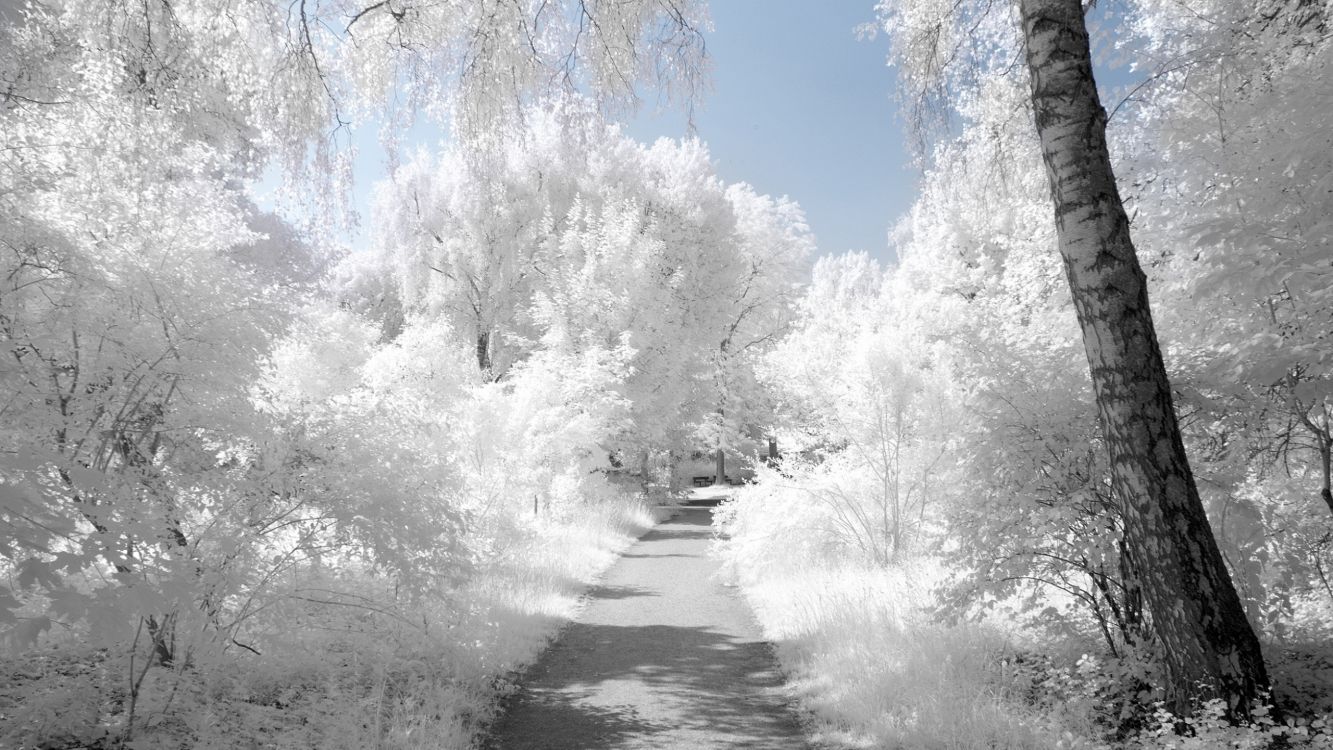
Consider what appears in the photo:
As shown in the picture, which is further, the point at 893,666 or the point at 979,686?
the point at 893,666

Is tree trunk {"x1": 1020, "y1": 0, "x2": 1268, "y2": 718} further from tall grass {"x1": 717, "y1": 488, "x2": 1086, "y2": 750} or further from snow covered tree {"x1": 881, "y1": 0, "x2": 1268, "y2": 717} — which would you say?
tall grass {"x1": 717, "y1": 488, "x2": 1086, "y2": 750}

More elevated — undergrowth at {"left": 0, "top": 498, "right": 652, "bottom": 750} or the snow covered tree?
the snow covered tree

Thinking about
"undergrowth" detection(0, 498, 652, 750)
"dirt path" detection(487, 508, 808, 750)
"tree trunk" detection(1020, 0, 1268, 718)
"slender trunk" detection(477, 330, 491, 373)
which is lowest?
"dirt path" detection(487, 508, 808, 750)

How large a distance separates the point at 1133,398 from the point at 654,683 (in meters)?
5.00

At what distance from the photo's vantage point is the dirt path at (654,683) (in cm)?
564

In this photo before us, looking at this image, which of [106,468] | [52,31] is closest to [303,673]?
[106,468]

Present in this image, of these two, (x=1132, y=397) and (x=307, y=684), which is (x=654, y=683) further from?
(x=1132, y=397)

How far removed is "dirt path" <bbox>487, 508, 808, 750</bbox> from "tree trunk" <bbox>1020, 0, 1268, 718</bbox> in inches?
107

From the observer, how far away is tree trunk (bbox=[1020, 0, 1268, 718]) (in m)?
3.76

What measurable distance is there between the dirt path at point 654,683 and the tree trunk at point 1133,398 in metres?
2.73

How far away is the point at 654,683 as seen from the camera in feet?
23.2

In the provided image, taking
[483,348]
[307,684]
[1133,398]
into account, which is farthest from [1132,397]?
[483,348]

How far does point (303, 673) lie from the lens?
632 centimetres

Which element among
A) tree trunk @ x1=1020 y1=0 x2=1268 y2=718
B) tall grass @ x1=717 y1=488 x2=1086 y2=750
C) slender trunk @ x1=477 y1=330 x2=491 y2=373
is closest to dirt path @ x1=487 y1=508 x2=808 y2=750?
tall grass @ x1=717 y1=488 x2=1086 y2=750
